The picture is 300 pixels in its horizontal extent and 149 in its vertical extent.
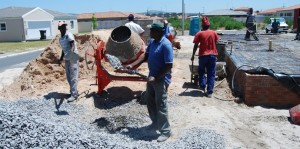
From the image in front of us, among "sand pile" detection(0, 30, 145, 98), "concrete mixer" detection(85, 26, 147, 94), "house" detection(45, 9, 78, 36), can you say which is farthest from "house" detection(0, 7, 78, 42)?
"concrete mixer" detection(85, 26, 147, 94)

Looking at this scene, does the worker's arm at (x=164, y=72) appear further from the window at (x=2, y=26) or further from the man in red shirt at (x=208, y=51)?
the window at (x=2, y=26)

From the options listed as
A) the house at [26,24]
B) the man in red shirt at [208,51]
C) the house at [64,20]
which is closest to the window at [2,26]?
the house at [26,24]

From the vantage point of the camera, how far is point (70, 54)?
288 inches

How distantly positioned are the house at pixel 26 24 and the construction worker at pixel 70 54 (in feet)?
98.5

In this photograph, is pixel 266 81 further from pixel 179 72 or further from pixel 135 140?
pixel 179 72

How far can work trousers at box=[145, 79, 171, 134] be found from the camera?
5136 mm

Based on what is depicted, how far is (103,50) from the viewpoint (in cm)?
773

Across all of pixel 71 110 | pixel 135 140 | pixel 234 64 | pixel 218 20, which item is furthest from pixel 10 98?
pixel 218 20

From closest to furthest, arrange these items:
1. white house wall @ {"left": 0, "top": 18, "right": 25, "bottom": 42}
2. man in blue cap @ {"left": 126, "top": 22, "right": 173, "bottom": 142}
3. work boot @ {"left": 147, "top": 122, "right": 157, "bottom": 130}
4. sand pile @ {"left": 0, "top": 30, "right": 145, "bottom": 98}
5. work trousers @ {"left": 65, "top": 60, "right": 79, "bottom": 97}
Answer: man in blue cap @ {"left": 126, "top": 22, "right": 173, "bottom": 142} < work boot @ {"left": 147, "top": 122, "right": 157, "bottom": 130} < work trousers @ {"left": 65, "top": 60, "right": 79, "bottom": 97} < sand pile @ {"left": 0, "top": 30, "right": 145, "bottom": 98} < white house wall @ {"left": 0, "top": 18, "right": 25, "bottom": 42}

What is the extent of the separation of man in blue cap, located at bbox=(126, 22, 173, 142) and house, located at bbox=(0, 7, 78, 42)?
3271 cm

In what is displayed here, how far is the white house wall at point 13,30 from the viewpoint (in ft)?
115

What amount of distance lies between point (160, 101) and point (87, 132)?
Answer: 1.18 m

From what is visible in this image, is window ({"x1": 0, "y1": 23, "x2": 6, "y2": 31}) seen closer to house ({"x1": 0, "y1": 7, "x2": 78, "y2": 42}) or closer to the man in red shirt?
house ({"x1": 0, "y1": 7, "x2": 78, "y2": 42})

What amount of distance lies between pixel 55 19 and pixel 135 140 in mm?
37534
